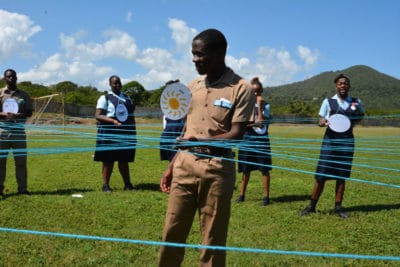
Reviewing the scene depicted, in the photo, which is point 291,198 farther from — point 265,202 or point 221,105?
point 221,105

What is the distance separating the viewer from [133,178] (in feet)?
29.2

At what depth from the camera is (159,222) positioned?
5410 millimetres

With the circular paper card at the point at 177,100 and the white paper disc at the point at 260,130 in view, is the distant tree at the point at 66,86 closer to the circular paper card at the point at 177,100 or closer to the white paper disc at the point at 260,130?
the white paper disc at the point at 260,130

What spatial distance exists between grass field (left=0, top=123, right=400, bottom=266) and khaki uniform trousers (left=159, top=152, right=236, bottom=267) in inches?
20.8

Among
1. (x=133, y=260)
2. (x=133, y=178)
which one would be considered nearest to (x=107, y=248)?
(x=133, y=260)

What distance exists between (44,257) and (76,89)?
6596cm

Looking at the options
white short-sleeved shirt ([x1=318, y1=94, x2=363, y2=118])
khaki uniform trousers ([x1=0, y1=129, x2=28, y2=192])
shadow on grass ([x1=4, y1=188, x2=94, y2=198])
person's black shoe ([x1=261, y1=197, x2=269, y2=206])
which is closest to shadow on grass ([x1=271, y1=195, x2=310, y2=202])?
person's black shoe ([x1=261, y1=197, x2=269, y2=206])

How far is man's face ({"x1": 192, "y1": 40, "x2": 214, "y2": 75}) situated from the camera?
289cm

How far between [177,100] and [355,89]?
14087 cm

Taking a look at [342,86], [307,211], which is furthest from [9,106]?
[342,86]

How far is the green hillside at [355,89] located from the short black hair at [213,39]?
107 m

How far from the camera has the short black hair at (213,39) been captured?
113 inches

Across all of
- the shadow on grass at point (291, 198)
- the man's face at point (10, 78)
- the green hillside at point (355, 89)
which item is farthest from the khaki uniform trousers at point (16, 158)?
the green hillside at point (355, 89)

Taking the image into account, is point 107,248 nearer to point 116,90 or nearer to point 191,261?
point 191,261
